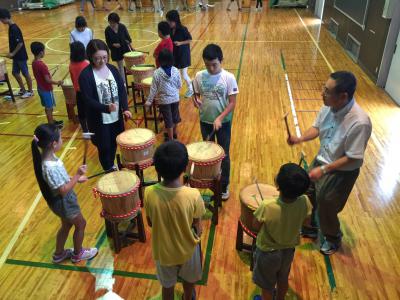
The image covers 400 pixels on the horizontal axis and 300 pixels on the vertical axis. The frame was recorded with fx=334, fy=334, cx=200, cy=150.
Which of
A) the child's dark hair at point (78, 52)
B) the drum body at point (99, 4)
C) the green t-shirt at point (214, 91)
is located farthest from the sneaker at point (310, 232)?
the drum body at point (99, 4)

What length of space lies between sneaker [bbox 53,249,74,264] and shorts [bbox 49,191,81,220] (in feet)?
1.75

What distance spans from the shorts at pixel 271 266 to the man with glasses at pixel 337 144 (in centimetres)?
64

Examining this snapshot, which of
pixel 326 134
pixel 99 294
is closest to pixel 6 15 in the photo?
pixel 99 294

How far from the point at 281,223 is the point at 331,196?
2.79 feet

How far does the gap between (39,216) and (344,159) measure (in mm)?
3220

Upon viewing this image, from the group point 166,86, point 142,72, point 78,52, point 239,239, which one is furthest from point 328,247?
point 142,72

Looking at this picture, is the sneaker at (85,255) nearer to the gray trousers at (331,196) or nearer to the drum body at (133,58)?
the gray trousers at (331,196)

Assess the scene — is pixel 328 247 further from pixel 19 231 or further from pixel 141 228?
pixel 19 231

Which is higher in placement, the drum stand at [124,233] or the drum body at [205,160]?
the drum body at [205,160]

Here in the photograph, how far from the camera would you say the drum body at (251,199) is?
2.82m

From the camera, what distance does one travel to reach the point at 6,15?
6.29m

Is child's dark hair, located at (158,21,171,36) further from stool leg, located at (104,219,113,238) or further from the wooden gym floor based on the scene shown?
stool leg, located at (104,219,113,238)

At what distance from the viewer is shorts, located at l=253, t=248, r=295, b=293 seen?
89.5 inches

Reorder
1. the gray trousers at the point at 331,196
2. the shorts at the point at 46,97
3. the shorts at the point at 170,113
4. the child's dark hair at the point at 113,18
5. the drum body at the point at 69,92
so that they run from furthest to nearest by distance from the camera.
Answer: the child's dark hair at the point at 113,18 → the drum body at the point at 69,92 → the shorts at the point at 46,97 → the shorts at the point at 170,113 → the gray trousers at the point at 331,196
